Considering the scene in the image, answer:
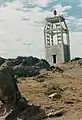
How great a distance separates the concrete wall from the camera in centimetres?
3988

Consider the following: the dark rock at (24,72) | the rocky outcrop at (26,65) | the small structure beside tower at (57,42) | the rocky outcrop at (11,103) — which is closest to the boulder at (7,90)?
the rocky outcrop at (11,103)

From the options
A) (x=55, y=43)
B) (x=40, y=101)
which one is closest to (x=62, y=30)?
(x=55, y=43)

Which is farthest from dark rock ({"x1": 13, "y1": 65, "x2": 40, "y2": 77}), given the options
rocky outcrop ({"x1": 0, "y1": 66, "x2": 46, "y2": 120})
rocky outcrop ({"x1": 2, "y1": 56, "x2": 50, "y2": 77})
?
rocky outcrop ({"x1": 0, "y1": 66, "x2": 46, "y2": 120})

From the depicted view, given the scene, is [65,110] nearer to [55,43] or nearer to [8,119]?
[8,119]

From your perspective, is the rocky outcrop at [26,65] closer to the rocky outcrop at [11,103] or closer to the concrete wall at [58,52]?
the concrete wall at [58,52]

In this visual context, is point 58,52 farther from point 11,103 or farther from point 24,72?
point 11,103

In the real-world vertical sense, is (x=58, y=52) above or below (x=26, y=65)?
below

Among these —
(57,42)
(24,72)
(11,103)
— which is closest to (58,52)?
(57,42)

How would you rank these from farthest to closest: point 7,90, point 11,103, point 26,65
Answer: point 26,65
point 11,103
point 7,90

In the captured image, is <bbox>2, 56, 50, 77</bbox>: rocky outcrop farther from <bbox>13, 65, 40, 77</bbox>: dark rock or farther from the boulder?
the boulder

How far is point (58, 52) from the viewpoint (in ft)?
132

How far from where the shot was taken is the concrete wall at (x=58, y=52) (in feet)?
131

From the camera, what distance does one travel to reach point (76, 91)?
14.7 metres

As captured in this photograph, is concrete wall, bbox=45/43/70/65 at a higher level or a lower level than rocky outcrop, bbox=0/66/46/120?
lower
